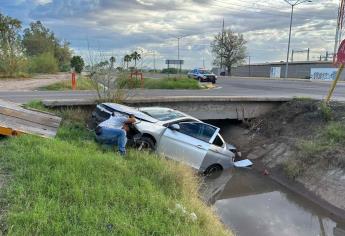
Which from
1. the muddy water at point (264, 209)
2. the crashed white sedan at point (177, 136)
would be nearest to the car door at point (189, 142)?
the crashed white sedan at point (177, 136)

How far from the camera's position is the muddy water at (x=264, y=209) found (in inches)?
359

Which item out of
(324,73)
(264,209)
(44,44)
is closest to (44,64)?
(44,44)

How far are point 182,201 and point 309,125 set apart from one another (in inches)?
383

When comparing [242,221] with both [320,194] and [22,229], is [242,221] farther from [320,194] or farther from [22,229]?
[22,229]

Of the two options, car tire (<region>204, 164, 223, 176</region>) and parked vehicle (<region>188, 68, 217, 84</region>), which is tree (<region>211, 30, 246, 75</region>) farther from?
car tire (<region>204, 164, 223, 176</region>)

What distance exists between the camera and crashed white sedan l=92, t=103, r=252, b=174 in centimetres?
1081

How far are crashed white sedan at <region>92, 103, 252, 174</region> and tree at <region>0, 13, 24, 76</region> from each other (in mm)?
29218

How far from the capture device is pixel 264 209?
10.4 m

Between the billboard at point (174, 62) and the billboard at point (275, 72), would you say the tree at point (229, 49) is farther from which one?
the billboard at point (174, 62)

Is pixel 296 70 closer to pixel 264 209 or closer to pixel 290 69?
pixel 290 69

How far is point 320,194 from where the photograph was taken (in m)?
11.3

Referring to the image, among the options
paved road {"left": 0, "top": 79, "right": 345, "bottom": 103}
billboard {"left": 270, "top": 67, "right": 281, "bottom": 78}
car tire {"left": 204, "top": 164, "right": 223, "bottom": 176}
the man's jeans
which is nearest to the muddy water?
car tire {"left": 204, "top": 164, "right": 223, "bottom": 176}

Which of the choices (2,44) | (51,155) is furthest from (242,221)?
(2,44)

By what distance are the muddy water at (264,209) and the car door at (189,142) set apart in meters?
0.95
